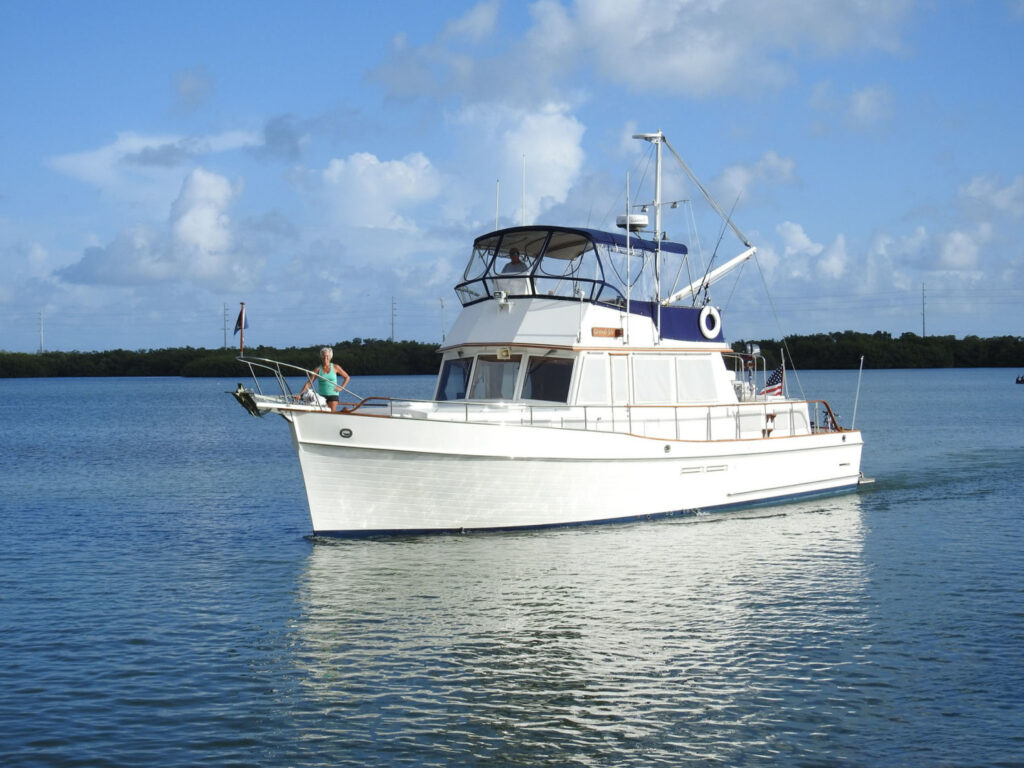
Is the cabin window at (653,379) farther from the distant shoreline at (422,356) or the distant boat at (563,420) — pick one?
the distant shoreline at (422,356)

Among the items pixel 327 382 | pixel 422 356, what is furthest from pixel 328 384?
pixel 422 356

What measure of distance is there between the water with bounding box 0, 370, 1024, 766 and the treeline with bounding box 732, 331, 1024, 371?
113 m

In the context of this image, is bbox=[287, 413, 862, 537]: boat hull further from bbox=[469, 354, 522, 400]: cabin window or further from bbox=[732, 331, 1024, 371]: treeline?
bbox=[732, 331, 1024, 371]: treeline

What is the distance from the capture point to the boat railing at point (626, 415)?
733 inches

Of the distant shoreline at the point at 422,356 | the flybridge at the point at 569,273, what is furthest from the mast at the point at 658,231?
the distant shoreline at the point at 422,356

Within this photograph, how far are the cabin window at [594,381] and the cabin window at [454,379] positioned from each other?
237 cm

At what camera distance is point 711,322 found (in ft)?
72.9

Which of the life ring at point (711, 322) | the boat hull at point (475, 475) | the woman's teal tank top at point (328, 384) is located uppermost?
the life ring at point (711, 322)

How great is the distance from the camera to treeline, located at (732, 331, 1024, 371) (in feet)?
433

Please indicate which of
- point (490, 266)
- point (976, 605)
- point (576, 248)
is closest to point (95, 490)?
point (490, 266)

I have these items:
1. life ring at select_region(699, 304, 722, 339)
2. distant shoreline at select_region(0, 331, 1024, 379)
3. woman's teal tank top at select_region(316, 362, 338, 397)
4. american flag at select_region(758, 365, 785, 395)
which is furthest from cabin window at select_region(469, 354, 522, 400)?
distant shoreline at select_region(0, 331, 1024, 379)

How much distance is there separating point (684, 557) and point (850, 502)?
26.7 feet

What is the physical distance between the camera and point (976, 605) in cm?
1390

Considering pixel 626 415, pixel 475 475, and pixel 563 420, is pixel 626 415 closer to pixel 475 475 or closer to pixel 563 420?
pixel 563 420
